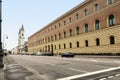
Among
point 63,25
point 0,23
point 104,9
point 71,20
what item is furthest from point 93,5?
point 0,23

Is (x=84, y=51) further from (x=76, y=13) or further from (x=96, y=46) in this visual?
(x=76, y=13)

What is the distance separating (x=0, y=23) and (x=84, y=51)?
4141 centimetres

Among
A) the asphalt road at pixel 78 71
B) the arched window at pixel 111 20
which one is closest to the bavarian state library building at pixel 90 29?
the arched window at pixel 111 20

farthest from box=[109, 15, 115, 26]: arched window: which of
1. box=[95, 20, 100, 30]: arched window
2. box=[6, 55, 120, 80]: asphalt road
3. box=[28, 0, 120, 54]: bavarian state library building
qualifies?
box=[6, 55, 120, 80]: asphalt road

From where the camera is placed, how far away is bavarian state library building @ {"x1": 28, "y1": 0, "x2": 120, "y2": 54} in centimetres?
4281

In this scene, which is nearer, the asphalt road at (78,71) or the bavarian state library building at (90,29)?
the asphalt road at (78,71)

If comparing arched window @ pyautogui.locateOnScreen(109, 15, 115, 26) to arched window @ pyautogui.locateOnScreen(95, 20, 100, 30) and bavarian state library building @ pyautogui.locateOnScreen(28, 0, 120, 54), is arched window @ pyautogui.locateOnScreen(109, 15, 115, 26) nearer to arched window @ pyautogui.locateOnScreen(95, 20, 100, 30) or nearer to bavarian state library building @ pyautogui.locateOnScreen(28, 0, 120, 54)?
bavarian state library building @ pyautogui.locateOnScreen(28, 0, 120, 54)

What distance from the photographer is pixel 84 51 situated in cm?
5444

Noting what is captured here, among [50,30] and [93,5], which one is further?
[50,30]

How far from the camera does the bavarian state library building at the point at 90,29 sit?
1686 inches

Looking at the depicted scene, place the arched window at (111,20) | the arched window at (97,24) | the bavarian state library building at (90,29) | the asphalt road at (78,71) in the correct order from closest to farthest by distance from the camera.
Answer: the asphalt road at (78,71) → the bavarian state library building at (90,29) → the arched window at (111,20) → the arched window at (97,24)

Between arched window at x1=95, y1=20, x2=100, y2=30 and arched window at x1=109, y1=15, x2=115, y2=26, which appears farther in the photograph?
arched window at x1=95, y1=20, x2=100, y2=30

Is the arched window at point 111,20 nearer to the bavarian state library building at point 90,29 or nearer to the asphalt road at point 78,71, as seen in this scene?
the bavarian state library building at point 90,29

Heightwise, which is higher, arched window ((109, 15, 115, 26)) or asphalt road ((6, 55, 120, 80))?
arched window ((109, 15, 115, 26))
